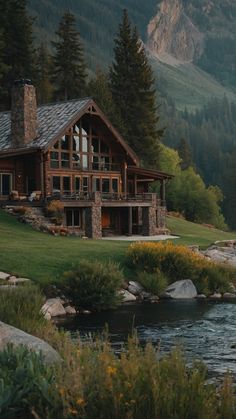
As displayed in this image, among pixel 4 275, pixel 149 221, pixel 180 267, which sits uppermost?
pixel 149 221

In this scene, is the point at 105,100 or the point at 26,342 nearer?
the point at 26,342

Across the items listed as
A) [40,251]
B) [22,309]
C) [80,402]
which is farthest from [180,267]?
[80,402]

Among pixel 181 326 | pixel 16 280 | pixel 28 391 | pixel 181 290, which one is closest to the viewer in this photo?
pixel 28 391

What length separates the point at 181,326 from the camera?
17.7 meters

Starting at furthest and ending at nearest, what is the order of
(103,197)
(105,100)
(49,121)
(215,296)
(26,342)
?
1. (105,100)
2. (103,197)
3. (49,121)
4. (215,296)
5. (26,342)

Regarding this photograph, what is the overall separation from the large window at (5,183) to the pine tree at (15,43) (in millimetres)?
19640

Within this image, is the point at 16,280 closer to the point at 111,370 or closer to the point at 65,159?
the point at 111,370

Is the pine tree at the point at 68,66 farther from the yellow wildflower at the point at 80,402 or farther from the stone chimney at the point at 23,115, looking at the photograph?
the yellow wildflower at the point at 80,402

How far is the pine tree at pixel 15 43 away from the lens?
5962 centimetres

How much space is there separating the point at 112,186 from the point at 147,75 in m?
19.8

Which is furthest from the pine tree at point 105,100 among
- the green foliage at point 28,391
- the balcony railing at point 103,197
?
the green foliage at point 28,391

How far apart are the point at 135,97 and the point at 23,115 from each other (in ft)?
74.7

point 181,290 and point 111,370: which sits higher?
point 111,370

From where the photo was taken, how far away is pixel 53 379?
24.6 feet
